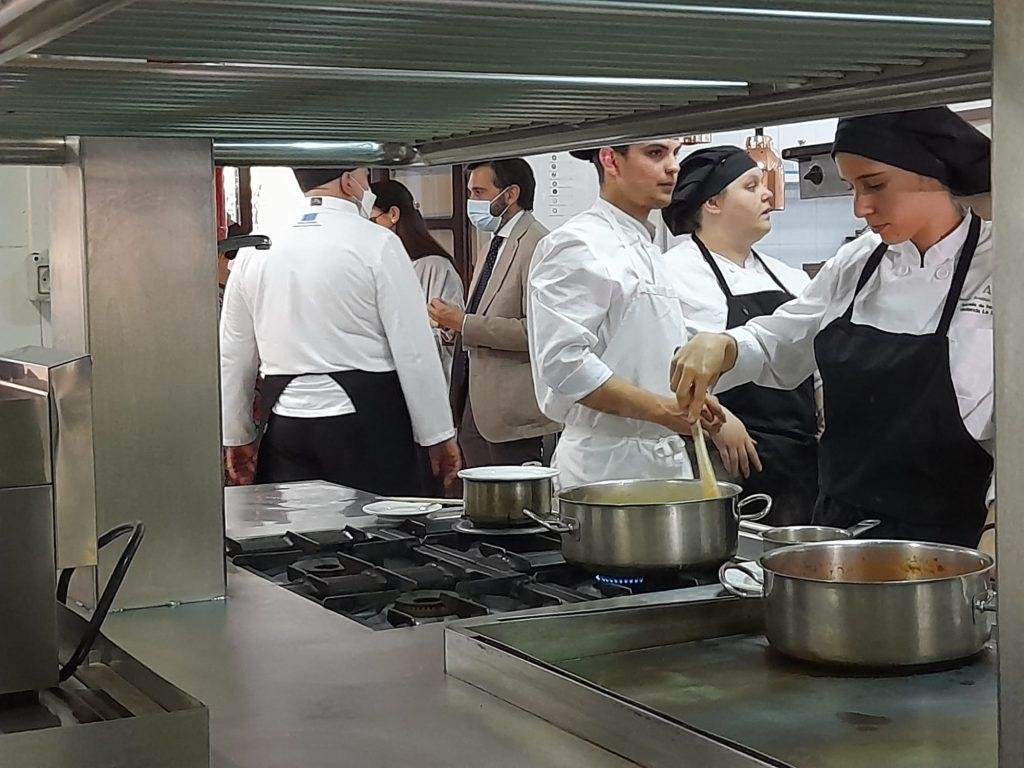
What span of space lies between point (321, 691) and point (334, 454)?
8.33 feet

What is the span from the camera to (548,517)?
5.66ft

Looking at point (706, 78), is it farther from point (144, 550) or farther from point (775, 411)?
point (775, 411)

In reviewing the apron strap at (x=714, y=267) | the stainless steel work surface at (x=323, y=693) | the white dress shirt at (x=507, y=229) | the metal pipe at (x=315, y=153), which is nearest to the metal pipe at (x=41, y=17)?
the stainless steel work surface at (x=323, y=693)

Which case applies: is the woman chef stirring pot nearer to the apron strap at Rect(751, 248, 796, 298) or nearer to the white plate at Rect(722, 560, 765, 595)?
the white plate at Rect(722, 560, 765, 595)

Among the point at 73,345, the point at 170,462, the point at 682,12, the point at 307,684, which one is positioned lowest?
the point at 307,684

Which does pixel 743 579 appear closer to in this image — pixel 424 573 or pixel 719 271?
pixel 424 573

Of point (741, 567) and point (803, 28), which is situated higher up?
point (803, 28)

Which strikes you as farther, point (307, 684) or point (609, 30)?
point (307, 684)

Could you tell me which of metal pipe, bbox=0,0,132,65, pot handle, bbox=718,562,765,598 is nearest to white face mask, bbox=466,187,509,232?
pot handle, bbox=718,562,765,598

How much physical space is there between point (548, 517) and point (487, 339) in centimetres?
237

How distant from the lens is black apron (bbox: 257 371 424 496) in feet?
11.8

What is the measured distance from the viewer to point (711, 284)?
11.4 feet

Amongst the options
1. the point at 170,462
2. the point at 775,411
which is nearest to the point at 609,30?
the point at 170,462

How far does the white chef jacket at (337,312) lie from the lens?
3.57 m
